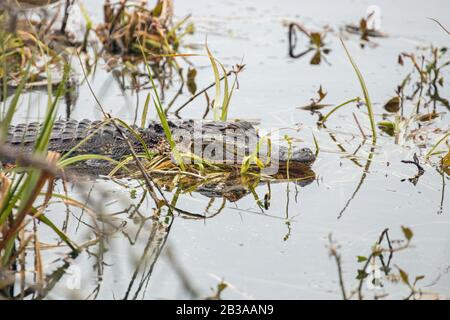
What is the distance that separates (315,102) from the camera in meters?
6.58

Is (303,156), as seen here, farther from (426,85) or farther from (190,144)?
(426,85)

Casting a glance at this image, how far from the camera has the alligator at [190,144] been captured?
518 cm

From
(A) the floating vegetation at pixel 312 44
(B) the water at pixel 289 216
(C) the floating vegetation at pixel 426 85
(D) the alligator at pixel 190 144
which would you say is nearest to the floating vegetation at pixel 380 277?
(B) the water at pixel 289 216

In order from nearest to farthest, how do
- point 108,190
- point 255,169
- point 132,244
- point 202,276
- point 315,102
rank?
point 202,276 → point 132,244 → point 108,190 → point 255,169 → point 315,102

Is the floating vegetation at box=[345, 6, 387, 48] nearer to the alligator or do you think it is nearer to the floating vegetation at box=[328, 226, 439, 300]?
the alligator

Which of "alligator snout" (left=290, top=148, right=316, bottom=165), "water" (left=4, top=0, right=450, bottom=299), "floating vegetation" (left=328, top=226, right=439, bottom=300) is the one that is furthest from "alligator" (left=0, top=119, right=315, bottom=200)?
"floating vegetation" (left=328, top=226, right=439, bottom=300)

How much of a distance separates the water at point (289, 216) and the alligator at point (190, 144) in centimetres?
22

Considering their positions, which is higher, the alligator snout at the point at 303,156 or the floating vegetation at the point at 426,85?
the floating vegetation at the point at 426,85

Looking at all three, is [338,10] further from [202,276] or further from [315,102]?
[202,276]

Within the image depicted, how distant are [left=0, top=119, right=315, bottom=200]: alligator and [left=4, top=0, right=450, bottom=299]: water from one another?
0.22 m

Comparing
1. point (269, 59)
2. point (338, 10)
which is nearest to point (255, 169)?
point (269, 59)

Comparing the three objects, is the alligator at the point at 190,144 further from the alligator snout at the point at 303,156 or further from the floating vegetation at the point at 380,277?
the floating vegetation at the point at 380,277
